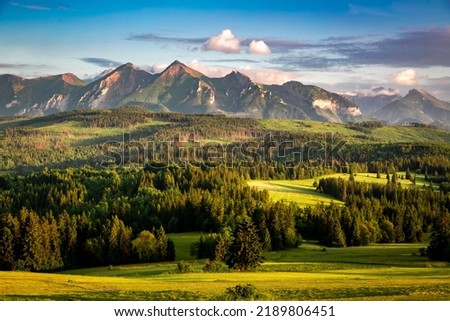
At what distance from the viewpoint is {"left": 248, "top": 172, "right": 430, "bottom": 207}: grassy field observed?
69.4 metres

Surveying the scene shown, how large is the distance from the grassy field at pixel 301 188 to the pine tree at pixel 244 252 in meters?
38.2

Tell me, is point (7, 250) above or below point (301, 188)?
above

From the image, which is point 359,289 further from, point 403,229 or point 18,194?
point 18,194

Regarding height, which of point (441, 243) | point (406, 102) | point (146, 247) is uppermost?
point (406, 102)

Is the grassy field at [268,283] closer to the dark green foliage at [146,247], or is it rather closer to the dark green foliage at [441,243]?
the dark green foliage at [441,243]

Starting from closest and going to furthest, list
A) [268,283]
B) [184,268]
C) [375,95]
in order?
1. [268,283]
2. [184,268]
3. [375,95]

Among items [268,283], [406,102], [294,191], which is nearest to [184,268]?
[268,283]

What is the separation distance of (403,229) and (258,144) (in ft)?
374

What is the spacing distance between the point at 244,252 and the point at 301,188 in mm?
55097

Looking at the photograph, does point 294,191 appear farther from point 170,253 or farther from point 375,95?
point 170,253

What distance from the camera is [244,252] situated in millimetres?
27609

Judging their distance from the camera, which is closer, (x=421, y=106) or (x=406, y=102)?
(x=406, y=102)

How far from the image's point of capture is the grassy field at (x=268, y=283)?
21141 millimetres

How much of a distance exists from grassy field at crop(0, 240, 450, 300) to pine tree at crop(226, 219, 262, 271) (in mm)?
801
